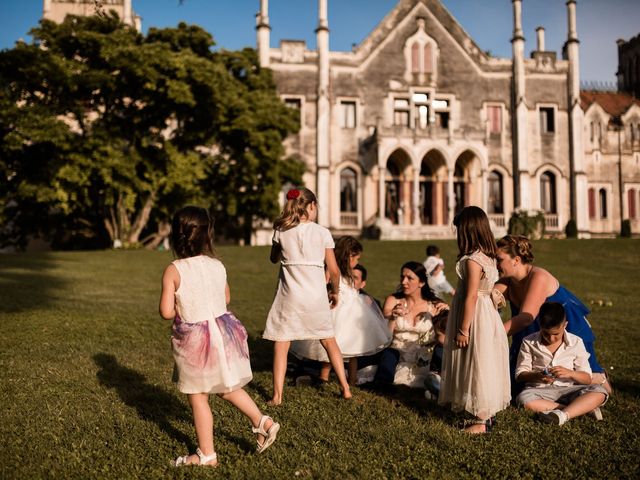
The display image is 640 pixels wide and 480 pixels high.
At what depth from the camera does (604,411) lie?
5.72 meters

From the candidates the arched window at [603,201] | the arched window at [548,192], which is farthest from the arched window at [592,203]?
the arched window at [548,192]

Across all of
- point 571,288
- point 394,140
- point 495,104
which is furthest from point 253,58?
point 571,288

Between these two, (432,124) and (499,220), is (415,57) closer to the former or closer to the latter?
(432,124)

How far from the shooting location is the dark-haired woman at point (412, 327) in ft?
22.2

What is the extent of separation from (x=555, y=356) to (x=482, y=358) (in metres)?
1.03

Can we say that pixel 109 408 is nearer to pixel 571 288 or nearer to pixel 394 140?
pixel 571 288

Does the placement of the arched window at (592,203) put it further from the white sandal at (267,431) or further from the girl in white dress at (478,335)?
the white sandal at (267,431)

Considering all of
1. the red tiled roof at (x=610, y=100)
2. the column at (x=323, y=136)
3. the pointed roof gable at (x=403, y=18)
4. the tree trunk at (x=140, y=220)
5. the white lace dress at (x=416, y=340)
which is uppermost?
the pointed roof gable at (x=403, y=18)

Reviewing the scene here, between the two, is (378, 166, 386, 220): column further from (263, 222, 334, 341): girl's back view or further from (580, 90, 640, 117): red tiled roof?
(263, 222, 334, 341): girl's back view

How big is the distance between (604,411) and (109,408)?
4704mm

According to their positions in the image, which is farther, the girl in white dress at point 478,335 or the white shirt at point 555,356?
the white shirt at point 555,356

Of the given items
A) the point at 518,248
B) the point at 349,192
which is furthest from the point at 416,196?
the point at 518,248

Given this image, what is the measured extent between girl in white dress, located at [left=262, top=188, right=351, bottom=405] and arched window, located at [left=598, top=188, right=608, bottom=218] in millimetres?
38330

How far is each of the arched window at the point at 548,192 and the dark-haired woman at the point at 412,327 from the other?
33.0m
